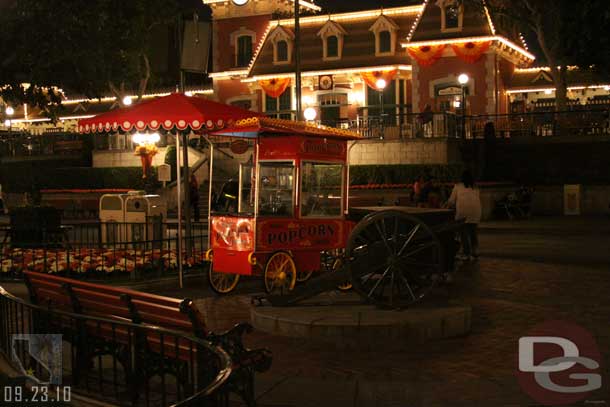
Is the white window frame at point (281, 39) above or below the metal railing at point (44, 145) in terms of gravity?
above

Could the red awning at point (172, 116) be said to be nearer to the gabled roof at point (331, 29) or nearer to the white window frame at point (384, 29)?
the white window frame at point (384, 29)

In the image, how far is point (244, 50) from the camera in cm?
4400

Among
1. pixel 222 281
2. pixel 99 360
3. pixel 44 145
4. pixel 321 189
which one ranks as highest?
pixel 44 145

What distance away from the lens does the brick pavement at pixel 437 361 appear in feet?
23.1

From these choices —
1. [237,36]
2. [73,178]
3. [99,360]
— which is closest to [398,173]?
[237,36]

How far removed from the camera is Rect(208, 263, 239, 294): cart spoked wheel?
12625 mm

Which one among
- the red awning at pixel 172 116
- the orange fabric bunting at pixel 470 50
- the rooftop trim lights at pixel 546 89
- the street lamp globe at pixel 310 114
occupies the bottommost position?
the red awning at pixel 172 116

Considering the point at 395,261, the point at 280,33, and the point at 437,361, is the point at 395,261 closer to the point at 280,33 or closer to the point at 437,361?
the point at 437,361

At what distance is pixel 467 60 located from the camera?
36750mm

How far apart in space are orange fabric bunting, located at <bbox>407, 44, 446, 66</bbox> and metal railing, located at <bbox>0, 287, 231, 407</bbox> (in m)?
30.9

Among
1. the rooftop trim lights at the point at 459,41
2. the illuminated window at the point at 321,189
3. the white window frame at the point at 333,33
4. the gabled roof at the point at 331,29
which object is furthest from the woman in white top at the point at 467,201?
the gabled roof at the point at 331,29

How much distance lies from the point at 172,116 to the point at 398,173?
19520 millimetres

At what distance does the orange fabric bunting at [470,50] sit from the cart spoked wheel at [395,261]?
92.2 ft

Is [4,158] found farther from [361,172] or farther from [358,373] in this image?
[358,373]
